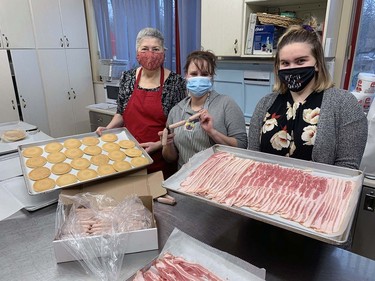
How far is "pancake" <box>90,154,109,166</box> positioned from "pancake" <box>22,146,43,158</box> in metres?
0.25

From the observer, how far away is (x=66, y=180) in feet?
3.75

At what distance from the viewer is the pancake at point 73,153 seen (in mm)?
1297

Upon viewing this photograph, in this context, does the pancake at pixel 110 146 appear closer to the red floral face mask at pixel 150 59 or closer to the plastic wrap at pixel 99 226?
→ the plastic wrap at pixel 99 226

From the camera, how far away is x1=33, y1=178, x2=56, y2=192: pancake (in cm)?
110

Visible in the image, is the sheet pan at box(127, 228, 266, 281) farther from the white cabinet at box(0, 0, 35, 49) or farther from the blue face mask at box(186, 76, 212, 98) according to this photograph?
the white cabinet at box(0, 0, 35, 49)

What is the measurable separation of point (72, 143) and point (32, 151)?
0.58 ft

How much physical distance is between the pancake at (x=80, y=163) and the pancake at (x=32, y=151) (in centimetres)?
18

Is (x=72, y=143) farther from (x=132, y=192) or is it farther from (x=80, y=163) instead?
(x=132, y=192)

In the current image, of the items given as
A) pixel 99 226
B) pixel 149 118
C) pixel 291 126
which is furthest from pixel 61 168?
pixel 291 126

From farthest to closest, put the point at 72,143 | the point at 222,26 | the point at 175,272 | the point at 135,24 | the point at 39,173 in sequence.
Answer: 1. the point at 135,24
2. the point at 222,26
3. the point at 72,143
4. the point at 39,173
5. the point at 175,272

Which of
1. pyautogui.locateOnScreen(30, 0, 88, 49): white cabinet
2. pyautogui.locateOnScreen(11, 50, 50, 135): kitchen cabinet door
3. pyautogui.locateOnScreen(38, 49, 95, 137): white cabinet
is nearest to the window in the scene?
pyautogui.locateOnScreen(30, 0, 88, 49): white cabinet

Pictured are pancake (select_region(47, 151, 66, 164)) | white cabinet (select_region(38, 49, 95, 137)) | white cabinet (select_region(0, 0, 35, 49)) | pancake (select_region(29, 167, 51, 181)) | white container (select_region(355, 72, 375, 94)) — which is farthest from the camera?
white cabinet (select_region(38, 49, 95, 137))

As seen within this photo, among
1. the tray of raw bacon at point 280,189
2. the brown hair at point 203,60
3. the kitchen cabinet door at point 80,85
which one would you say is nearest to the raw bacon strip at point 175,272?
the tray of raw bacon at point 280,189

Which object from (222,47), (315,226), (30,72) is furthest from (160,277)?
(30,72)
